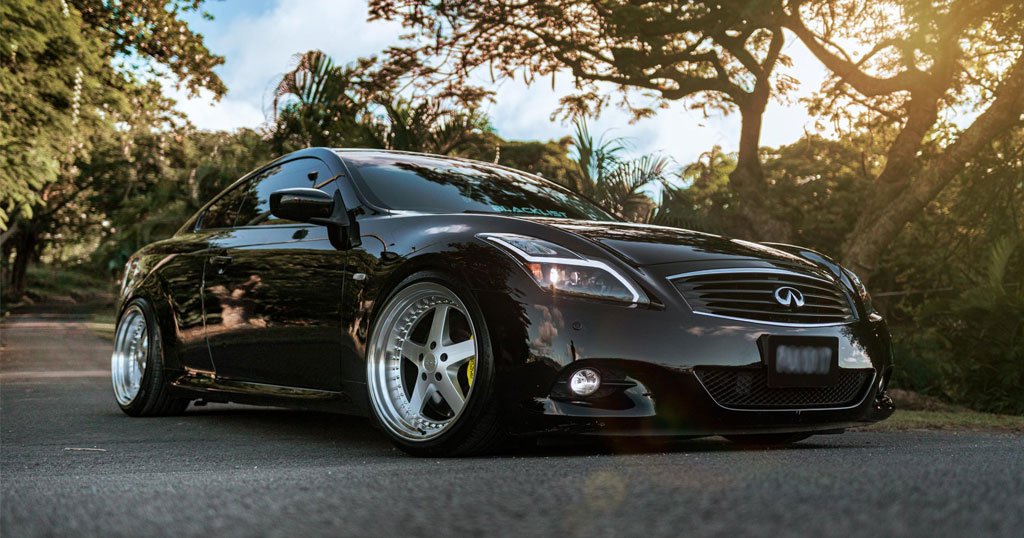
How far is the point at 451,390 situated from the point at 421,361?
26 cm

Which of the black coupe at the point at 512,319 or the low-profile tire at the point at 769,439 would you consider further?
the low-profile tire at the point at 769,439

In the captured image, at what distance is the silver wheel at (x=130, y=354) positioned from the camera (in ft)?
22.5

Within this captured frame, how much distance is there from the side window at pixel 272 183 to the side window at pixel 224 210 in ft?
0.25

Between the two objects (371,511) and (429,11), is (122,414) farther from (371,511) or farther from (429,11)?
(429,11)

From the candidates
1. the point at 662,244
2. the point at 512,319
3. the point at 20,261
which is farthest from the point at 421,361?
the point at 20,261

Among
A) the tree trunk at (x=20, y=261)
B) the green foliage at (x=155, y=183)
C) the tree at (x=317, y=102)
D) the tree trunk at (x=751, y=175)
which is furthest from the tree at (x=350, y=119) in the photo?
the tree trunk at (x=20, y=261)

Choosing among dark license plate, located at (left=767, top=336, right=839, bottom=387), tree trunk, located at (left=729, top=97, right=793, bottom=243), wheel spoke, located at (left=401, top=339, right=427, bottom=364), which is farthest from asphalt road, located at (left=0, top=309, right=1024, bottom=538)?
tree trunk, located at (left=729, top=97, right=793, bottom=243)

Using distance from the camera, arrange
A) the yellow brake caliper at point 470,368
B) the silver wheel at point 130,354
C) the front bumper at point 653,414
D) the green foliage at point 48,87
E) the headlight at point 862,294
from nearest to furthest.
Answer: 1. the front bumper at point 653,414
2. the yellow brake caliper at point 470,368
3. the headlight at point 862,294
4. the silver wheel at point 130,354
5. the green foliage at point 48,87

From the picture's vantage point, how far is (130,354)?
277 inches

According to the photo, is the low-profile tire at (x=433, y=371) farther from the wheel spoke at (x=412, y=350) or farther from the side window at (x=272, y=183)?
the side window at (x=272, y=183)

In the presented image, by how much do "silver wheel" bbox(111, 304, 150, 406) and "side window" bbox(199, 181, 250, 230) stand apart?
80 centimetres

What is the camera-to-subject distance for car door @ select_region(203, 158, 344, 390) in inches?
197

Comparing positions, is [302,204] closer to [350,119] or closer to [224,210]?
[224,210]

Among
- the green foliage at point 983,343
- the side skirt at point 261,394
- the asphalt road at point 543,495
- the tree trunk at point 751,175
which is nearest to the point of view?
the asphalt road at point 543,495
